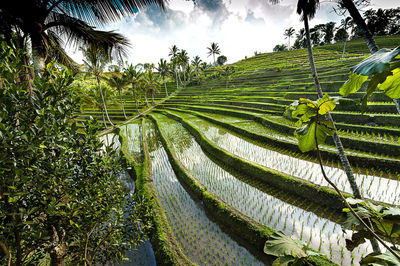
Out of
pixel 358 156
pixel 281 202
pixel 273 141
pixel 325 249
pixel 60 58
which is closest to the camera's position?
pixel 60 58

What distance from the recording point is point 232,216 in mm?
4727

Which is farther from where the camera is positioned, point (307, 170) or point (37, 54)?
point (307, 170)

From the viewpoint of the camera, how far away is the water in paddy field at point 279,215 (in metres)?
3.78

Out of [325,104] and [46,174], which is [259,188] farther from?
[46,174]

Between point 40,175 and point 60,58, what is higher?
point 60,58

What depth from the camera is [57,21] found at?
100 inches

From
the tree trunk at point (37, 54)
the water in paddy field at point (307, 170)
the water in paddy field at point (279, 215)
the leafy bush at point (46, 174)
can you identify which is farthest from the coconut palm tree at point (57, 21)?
the water in paddy field at point (307, 170)

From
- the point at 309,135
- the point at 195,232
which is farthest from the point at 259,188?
the point at 309,135

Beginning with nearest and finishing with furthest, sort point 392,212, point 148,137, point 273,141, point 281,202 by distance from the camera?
point 392,212 → point 281,202 → point 273,141 → point 148,137

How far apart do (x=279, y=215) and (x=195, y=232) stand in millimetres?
2570

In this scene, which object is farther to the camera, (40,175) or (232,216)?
(232,216)

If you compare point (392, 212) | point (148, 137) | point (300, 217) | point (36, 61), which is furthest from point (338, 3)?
point (148, 137)

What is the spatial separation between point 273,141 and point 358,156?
11.7 feet

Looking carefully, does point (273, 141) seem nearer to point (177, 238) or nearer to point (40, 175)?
point (177, 238)
